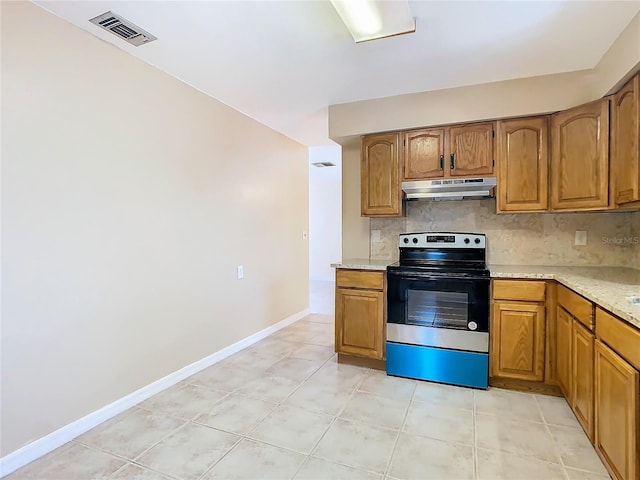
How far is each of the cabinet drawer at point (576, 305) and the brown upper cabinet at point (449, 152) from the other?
42.3 inches

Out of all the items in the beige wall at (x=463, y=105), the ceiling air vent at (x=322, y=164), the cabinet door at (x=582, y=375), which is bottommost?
the cabinet door at (x=582, y=375)

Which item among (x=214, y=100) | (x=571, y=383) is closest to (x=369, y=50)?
(x=214, y=100)

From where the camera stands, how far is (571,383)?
→ 7.29ft

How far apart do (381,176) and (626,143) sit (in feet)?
5.52


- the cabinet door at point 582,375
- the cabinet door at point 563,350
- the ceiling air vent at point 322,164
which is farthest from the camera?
the ceiling air vent at point 322,164

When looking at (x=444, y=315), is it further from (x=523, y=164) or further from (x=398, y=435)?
(x=523, y=164)

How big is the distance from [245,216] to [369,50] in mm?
1998

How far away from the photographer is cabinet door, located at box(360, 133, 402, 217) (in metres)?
3.19

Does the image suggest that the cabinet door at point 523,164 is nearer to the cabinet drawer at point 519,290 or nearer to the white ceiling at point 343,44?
the white ceiling at point 343,44

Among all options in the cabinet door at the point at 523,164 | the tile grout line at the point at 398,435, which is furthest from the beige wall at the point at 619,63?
the tile grout line at the point at 398,435

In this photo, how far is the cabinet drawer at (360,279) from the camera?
3.05 m

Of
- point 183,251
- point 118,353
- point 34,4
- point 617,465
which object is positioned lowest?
point 617,465

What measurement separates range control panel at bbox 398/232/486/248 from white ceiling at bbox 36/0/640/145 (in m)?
1.24

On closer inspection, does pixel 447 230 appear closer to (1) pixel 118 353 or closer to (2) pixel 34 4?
(1) pixel 118 353
